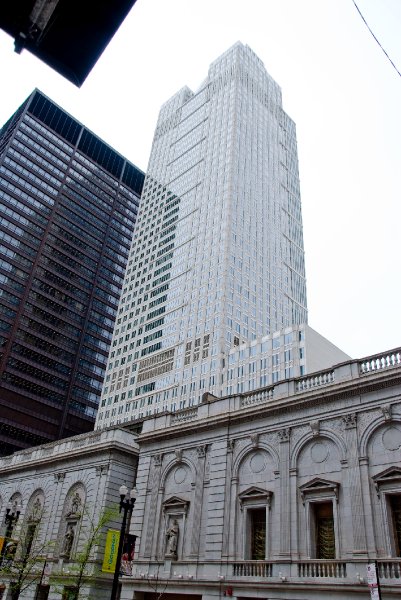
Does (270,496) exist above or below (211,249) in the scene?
below

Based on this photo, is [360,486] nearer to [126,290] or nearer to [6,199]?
[6,199]

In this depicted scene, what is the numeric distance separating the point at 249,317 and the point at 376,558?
95.3 meters

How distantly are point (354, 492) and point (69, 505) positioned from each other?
24.8m

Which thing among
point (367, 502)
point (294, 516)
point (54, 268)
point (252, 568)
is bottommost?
point (252, 568)

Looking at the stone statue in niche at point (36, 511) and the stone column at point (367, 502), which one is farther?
the stone statue in niche at point (36, 511)

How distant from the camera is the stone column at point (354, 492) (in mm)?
23109

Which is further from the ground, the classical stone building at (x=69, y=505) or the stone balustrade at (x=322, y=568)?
the classical stone building at (x=69, y=505)

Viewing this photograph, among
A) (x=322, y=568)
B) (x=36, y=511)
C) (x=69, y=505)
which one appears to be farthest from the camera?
(x=36, y=511)

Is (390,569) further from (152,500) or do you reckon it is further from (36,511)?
(36,511)

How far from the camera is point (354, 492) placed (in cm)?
2436

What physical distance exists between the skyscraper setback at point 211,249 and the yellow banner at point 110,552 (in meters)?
74.9

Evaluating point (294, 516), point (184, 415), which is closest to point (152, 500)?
point (184, 415)

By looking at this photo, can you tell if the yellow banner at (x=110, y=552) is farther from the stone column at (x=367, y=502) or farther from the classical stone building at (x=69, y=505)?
the stone column at (x=367, y=502)

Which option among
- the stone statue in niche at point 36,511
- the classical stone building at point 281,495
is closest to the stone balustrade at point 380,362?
the classical stone building at point 281,495
